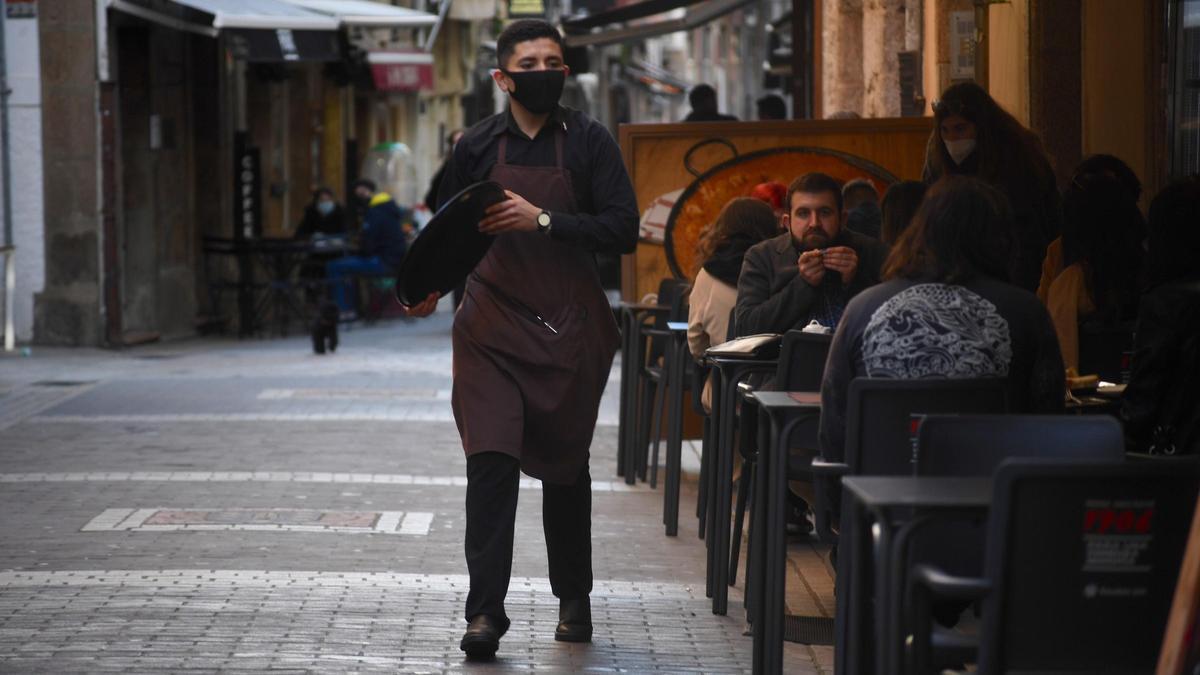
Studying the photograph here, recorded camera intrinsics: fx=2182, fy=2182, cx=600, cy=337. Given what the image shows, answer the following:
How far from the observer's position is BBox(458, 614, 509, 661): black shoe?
6273mm

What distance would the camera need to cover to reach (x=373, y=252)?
2500cm

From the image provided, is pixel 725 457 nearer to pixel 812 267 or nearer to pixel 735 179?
pixel 812 267

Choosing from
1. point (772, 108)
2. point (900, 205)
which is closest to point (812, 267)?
point (900, 205)

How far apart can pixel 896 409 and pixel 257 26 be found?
54.8 ft

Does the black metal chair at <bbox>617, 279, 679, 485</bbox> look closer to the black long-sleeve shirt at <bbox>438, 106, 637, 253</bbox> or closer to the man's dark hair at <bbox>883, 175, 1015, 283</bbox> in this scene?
the black long-sleeve shirt at <bbox>438, 106, 637, 253</bbox>

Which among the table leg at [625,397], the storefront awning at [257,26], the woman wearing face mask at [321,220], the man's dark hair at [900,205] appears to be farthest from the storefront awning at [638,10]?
the man's dark hair at [900,205]

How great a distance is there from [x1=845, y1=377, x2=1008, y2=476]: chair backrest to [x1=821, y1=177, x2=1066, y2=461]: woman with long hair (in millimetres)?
167

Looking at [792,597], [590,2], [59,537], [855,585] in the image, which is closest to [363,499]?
[59,537]

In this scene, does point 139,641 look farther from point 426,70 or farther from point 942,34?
point 426,70

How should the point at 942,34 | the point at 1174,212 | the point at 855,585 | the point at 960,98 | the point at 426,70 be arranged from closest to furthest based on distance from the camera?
the point at 855,585, the point at 1174,212, the point at 960,98, the point at 942,34, the point at 426,70

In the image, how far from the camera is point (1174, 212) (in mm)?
6207

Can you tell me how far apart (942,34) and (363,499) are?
178 inches

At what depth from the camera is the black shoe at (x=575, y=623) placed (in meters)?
6.66

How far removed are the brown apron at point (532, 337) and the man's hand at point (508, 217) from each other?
218 millimetres
